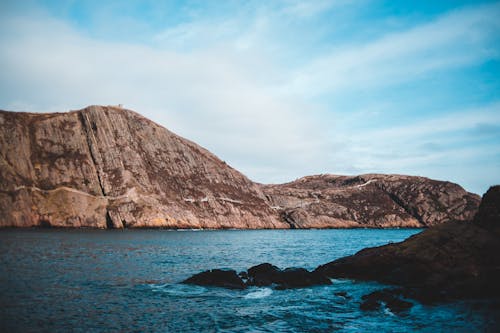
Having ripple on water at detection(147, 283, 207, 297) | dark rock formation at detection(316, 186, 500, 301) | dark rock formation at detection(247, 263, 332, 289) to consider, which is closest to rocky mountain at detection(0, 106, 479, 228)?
dark rock formation at detection(247, 263, 332, 289)

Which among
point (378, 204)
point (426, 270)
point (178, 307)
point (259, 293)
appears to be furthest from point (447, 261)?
point (378, 204)

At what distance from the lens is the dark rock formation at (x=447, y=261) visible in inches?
861

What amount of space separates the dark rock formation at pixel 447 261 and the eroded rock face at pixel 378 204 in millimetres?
123866

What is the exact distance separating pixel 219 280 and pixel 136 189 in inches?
3373

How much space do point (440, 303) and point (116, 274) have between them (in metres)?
23.6

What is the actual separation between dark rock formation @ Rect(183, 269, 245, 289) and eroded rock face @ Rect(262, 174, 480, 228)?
12452 centimetres

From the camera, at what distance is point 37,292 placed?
21.5 meters

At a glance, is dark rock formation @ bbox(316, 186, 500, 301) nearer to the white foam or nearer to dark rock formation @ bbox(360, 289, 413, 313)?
dark rock formation @ bbox(360, 289, 413, 313)

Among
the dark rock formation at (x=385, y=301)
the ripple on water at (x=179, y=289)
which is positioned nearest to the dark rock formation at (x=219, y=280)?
the ripple on water at (x=179, y=289)

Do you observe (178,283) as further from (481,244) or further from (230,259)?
(481,244)

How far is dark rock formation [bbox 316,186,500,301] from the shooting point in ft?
71.7

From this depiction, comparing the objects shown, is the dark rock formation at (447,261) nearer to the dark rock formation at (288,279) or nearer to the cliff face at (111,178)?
the dark rock formation at (288,279)

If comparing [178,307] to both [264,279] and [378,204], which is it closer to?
[264,279]

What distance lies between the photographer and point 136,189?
351ft
